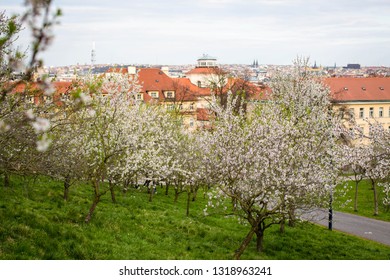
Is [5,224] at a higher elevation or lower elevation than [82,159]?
lower

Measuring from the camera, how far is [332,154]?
61.3 ft

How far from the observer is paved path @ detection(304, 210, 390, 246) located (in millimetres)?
26188

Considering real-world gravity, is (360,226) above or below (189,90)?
below

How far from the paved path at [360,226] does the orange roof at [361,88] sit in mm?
42053

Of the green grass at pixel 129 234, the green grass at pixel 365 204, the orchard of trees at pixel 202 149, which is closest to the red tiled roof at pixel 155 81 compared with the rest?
the green grass at pixel 365 204

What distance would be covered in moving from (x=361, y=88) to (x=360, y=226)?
164 feet

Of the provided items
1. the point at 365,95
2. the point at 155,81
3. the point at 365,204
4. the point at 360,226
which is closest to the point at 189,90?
the point at 155,81

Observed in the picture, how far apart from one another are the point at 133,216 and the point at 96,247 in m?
5.52

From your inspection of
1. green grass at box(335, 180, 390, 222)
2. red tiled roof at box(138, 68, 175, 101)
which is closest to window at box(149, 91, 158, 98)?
red tiled roof at box(138, 68, 175, 101)

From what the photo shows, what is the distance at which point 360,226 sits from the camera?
28.8 m

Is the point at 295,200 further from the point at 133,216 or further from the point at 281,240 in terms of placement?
the point at 133,216

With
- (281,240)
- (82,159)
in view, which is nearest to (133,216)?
(82,159)

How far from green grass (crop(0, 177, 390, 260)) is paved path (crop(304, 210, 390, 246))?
1988 millimetres

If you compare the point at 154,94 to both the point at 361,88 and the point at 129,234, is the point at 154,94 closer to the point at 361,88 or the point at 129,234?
the point at 361,88
